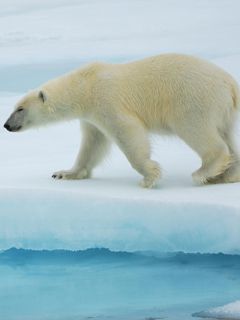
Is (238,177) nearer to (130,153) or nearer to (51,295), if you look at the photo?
(130,153)

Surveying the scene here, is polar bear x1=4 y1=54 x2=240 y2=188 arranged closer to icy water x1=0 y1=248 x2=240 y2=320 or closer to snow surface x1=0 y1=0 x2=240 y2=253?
snow surface x1=0 y1=0 x2=240 y2=253

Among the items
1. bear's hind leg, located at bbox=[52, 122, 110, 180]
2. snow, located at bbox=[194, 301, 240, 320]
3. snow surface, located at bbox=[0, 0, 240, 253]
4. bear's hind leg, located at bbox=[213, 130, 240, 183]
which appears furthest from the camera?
bear's hind leg, located at bbox=[52, 122, 110, 180]

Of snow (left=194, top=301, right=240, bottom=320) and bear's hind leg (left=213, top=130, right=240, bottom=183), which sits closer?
snow (left=194, top=301, right=240, bottom=320)

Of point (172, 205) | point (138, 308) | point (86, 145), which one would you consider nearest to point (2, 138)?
point (86, 145)

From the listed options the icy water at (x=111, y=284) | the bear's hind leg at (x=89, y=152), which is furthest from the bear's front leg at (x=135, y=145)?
the icy water at (x=111, y=284)

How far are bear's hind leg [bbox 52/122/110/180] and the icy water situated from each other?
0.68 metres

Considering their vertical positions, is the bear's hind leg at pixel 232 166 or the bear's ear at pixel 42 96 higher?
the bear's ear at pixel 42 96

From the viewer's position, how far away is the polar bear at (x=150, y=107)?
16.1 ft

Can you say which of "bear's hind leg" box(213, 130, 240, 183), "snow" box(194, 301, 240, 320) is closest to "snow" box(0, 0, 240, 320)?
"snow" box(194, 301, 240, 320)

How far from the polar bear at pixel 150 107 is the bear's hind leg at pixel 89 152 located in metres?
0.11

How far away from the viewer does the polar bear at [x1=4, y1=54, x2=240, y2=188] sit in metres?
4.92

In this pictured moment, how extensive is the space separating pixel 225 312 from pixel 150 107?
1.63 m

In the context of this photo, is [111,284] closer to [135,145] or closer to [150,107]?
[135,145]

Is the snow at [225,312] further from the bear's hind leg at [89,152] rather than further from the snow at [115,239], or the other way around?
the bear's hind leg at [89,152]
